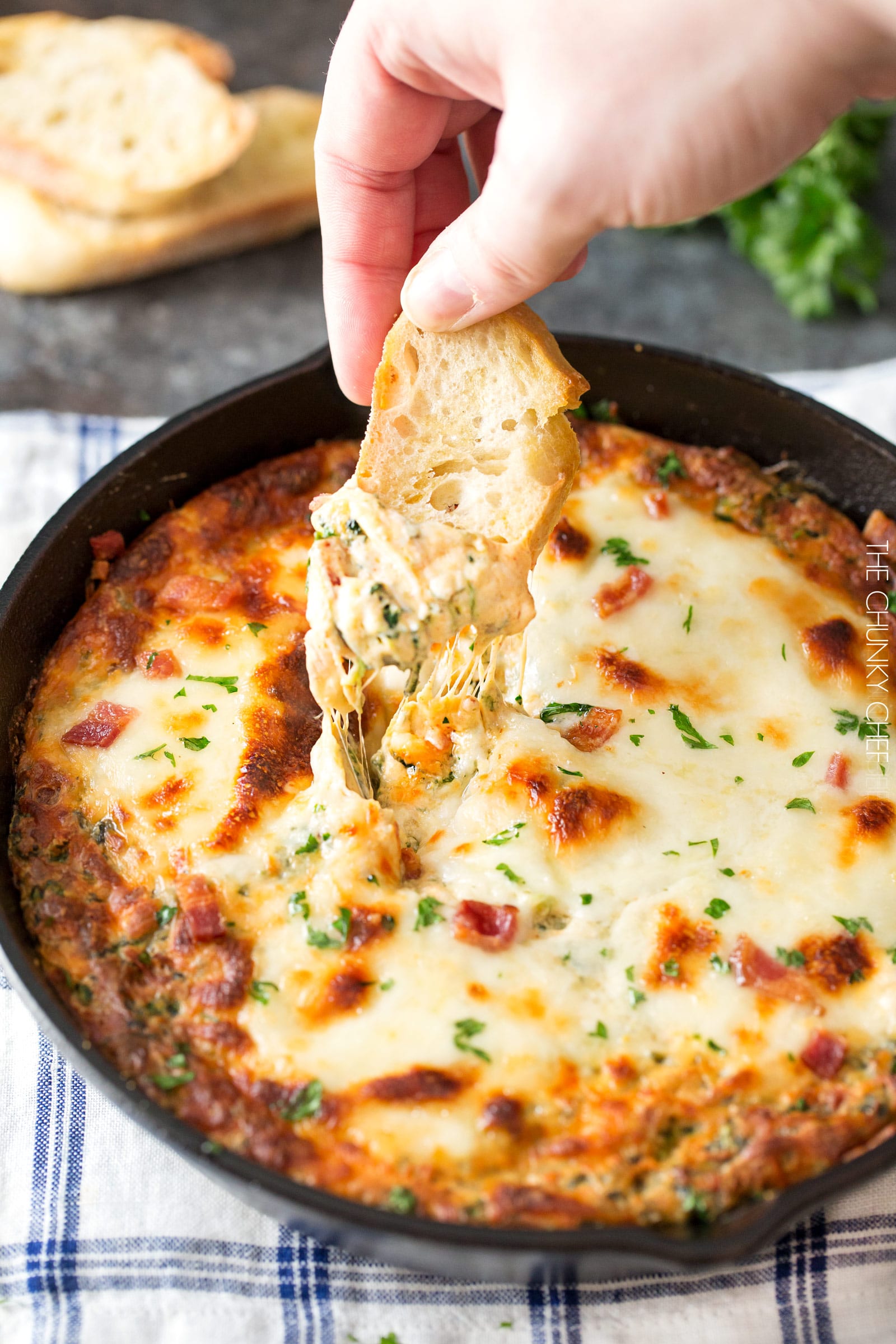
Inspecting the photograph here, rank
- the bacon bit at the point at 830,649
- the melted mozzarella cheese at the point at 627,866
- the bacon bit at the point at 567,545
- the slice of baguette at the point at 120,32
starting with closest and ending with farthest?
1. the melted mozzarella cheese at the point at 627,866
2. the bacon bit at the point at 830,649
3. the bacon bit at the point at 567,545
4. the slice of baguette at the point at 120,32

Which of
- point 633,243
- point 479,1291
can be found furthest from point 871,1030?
point 633,243

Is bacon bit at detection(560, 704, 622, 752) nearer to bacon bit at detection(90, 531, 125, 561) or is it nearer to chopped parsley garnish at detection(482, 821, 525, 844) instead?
chopped parsley garnish at detection(482, 821, 525, 844)

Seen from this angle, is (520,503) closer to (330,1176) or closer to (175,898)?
(175,898)

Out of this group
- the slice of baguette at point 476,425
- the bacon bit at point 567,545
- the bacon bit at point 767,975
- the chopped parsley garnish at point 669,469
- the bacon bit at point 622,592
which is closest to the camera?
the bacon bit at point 767,975

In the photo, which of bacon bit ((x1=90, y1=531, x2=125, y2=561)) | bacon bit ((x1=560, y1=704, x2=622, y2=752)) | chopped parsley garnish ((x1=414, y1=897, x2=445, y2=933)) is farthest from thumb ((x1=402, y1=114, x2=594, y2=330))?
chopped parsley garnish ((x1=414, y1=897, x2=445, y2=933))

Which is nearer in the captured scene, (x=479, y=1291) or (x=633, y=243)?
(x=479, y=1291)

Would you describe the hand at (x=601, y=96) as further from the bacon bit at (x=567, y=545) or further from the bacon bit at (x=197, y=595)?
the bacon bit at (x=197, y=595)

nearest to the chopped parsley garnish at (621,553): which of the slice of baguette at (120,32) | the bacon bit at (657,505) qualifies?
the bacon bit at (657,505)
